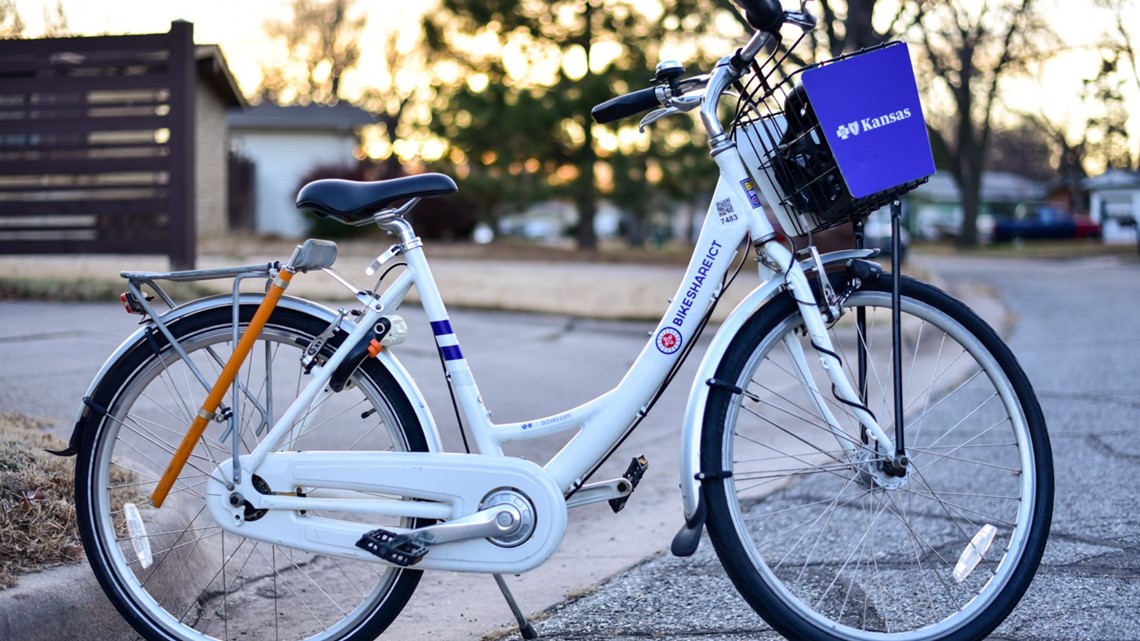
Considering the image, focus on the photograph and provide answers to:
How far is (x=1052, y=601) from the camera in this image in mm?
2955

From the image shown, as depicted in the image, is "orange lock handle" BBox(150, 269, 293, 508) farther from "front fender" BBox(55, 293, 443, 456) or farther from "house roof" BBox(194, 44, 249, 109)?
"house roof" BBox(194, 44, 249, 109)

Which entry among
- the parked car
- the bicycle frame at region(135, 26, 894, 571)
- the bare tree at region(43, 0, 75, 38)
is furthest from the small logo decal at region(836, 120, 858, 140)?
the parked car

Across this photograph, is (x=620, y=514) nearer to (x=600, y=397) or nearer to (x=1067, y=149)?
(x=600, y=397)

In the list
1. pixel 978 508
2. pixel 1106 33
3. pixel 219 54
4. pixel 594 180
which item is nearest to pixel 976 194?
pixel 1106 33

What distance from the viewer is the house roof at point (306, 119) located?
31.8 metres

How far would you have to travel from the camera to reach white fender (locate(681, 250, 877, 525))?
2395mm

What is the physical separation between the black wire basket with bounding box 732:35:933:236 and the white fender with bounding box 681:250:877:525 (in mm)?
116

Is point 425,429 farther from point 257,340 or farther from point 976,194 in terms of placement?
point 976,194

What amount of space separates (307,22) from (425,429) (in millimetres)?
40977

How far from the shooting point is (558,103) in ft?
66.4

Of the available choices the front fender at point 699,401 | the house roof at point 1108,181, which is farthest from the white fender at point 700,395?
the house roof at point 1108,181

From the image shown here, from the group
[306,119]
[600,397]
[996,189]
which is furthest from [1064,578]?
[996,189]

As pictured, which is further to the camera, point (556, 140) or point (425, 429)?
point (556, 140)

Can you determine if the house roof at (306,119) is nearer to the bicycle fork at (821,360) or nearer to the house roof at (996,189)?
the bicycle fork at (821,360)
